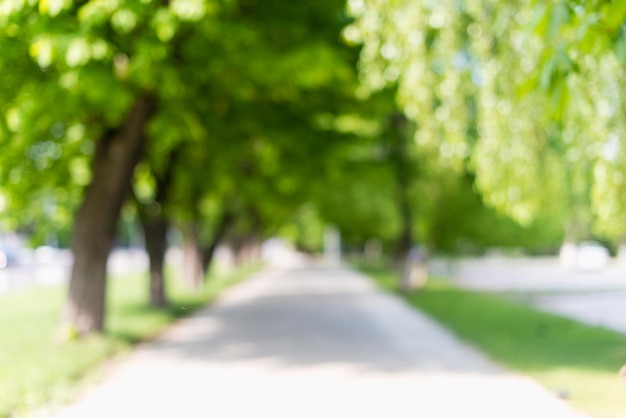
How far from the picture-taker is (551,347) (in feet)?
37.1

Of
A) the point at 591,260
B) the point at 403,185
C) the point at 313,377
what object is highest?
the point at 403,185

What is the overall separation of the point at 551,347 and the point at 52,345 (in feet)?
23.7

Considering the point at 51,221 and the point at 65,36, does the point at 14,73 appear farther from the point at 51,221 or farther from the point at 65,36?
the point at 51,221

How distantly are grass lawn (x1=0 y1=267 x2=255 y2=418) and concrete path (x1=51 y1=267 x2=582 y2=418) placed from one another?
0.38 metres

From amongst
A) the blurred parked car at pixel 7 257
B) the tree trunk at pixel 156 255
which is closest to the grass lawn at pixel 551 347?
the tree trunk at pixel 156 255

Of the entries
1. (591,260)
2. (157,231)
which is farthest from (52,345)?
(591,260)

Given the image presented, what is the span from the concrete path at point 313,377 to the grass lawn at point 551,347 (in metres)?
0.31

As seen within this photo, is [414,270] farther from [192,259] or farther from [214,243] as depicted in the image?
[192,259]

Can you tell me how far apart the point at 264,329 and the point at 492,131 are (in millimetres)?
9122

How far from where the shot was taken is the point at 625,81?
6.31 metres

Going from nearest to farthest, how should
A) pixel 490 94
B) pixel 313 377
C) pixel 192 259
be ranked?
1. pixel 490 94
2. pixel 313 377
3. pixel 192 259

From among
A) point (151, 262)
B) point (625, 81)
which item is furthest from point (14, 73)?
point (151, 262)

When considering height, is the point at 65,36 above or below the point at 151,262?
above

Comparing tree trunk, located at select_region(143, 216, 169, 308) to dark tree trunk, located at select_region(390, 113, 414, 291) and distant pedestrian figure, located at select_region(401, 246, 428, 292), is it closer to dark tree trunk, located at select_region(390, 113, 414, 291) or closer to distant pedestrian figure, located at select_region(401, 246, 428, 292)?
dark tree trunk, located at select_region(390, 113, 414, 291)
